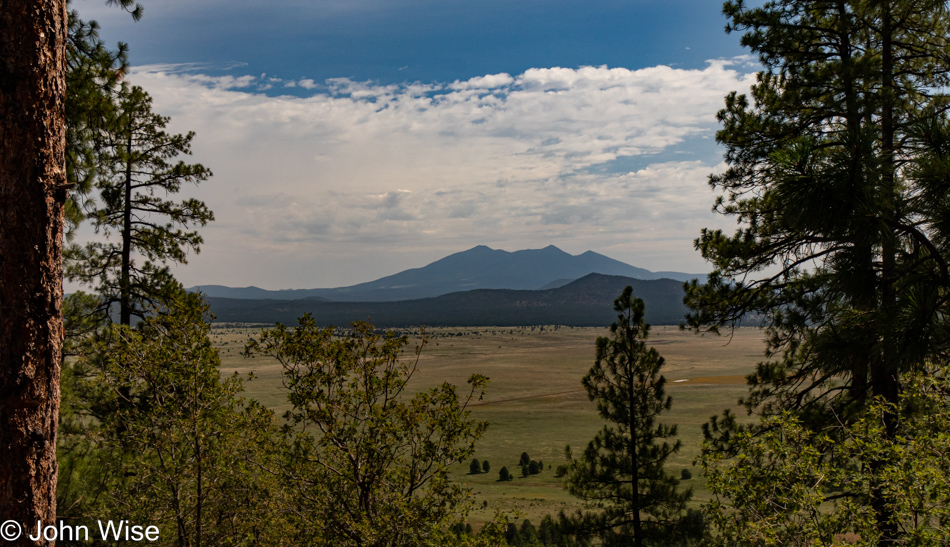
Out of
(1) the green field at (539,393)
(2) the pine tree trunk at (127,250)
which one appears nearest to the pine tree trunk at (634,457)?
(1) the green field at (539,393)

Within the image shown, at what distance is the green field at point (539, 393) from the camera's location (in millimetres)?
42969

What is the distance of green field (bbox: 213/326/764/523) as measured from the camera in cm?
4297

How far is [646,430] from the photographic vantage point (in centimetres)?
1493

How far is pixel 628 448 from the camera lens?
14836mm

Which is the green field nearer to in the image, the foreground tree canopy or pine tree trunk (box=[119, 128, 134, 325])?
the foreground tree canopy

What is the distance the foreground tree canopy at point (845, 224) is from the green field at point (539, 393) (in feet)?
5.09

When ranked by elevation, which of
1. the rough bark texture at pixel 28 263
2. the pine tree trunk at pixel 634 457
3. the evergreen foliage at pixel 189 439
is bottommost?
the pine tree trunk at pixel 634 457

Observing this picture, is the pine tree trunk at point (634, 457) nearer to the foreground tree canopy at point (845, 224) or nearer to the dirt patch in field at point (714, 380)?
the foreground tree canopy at point (845, 224)

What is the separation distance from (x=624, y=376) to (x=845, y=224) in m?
10.0

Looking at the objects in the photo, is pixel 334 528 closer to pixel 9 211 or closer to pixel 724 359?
pixel 9 211

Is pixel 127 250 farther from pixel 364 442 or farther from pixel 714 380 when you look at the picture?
pixel 714 380

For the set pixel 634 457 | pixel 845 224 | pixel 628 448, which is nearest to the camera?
pixel 845 224

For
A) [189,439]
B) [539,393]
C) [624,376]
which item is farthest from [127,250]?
[539,393]

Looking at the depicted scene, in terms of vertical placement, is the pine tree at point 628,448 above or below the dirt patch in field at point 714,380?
above
